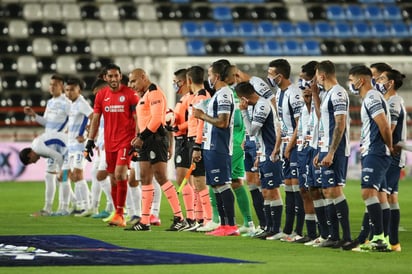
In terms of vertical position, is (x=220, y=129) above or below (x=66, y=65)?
below

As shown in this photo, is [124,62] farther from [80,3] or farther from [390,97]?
[390,97]

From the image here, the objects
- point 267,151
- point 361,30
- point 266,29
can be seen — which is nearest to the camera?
point 267,151

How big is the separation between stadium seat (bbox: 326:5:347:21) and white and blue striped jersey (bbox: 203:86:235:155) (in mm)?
23649

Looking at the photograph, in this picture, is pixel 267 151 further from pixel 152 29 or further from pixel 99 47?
pixel 152 29

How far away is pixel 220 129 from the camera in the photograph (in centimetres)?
1340

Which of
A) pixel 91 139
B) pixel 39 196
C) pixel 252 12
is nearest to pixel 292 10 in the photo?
pixel 252 12

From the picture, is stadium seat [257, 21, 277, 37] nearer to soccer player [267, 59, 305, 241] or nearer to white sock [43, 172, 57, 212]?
white sock [43, 172, 57, 212]

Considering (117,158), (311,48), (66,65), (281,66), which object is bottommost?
(117,158)

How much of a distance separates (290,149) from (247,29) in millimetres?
23265

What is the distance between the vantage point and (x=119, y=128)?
50.8ft

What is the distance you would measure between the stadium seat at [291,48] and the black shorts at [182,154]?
19821 millimetres

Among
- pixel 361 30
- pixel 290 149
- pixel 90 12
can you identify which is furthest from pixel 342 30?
pixel 290 149

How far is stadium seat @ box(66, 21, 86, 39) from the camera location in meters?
34.1

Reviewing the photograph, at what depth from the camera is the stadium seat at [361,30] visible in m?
36.0
